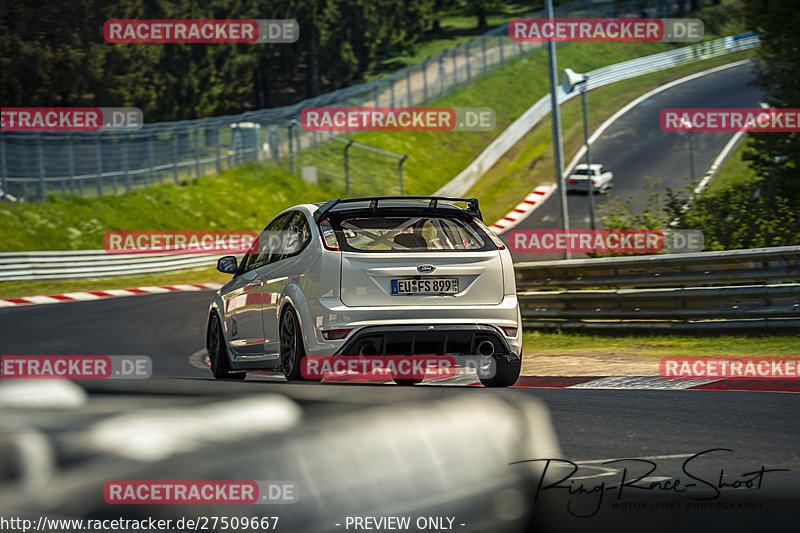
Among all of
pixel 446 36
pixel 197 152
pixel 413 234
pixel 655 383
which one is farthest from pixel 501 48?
pixel 655 383

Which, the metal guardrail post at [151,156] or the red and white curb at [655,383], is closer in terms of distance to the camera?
the red and white curb at [655,383]

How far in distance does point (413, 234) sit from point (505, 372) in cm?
141

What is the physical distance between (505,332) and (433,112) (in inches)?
1747

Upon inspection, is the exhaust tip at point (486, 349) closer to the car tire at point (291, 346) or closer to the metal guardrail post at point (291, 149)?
the car tire at point (291, 346)

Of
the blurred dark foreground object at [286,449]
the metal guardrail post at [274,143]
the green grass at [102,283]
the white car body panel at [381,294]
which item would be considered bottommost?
→ the green grass at [102,283]

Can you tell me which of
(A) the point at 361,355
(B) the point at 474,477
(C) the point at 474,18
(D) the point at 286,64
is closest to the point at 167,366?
(A) the point at 361,355

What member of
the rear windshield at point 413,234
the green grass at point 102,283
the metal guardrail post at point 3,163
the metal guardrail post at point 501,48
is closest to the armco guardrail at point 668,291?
the rear windshield at point 413,234

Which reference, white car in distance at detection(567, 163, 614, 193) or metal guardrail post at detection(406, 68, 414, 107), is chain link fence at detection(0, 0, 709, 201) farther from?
white car in distance at detection(567, 163, 614, 193)

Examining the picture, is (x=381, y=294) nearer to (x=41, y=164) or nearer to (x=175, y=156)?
(x=41, y=164)

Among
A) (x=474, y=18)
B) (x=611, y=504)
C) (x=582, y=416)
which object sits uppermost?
(x=474, y=18)

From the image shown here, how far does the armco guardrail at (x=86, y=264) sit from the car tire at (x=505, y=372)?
2326 centimetres

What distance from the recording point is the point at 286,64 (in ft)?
285

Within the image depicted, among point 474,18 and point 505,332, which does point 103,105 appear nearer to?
point 505,332

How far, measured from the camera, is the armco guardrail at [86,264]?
29.0 m
